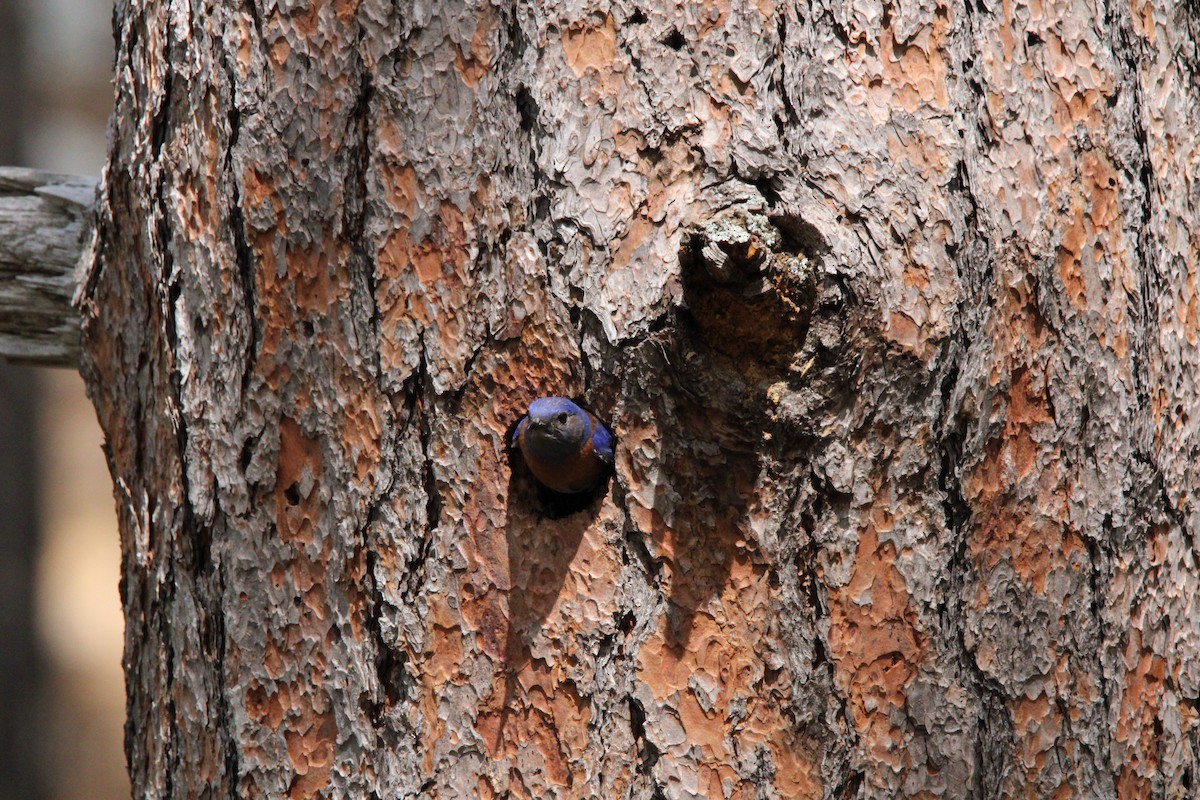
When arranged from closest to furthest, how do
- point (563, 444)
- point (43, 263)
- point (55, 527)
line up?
1. point (563, 444)
2. point (43, 263)
3. point (55, 527)

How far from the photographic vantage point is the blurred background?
7234 mm

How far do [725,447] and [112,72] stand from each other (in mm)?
1255

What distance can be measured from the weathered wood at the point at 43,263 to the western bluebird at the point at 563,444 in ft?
4.53

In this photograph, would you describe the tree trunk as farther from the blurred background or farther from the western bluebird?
the blurred background

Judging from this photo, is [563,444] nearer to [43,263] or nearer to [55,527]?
[43,263]

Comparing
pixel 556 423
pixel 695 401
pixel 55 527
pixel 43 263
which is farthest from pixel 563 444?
pixel 55 527

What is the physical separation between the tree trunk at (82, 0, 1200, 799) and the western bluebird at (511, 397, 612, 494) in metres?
0.03

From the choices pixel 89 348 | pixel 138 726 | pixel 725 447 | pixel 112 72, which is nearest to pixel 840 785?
pixel 725 447

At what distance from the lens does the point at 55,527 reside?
42.3 feet

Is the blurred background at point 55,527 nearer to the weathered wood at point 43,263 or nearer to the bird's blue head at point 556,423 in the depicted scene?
the weathered wood at point 43,263

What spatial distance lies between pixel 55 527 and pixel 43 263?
1246 centimetres

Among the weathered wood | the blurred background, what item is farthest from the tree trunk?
the blurred background

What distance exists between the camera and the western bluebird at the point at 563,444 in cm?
122

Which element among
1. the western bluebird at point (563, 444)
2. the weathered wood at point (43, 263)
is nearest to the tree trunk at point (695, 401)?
the western bluebird at point (563, 444)
